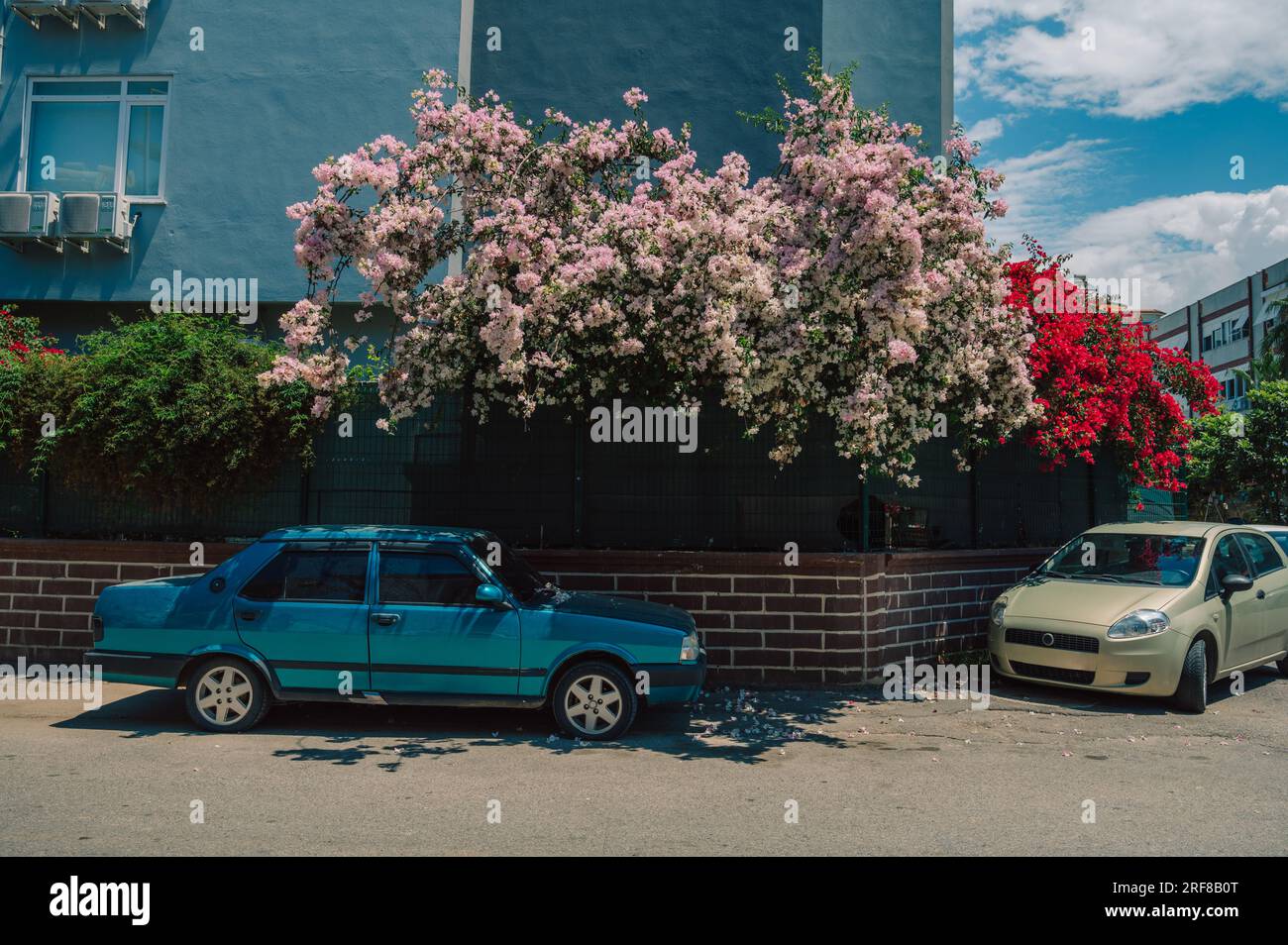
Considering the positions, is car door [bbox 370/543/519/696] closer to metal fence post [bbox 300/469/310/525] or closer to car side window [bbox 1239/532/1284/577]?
metal fence post [bbox 300/469/310/525]

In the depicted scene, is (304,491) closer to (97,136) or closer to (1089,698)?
(97,136)

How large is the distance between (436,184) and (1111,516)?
36.6 ft

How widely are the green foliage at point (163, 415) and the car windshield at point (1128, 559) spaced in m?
8.30

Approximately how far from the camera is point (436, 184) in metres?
9.41

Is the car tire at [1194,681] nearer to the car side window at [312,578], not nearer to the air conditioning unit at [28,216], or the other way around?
the car side window at [312,578]

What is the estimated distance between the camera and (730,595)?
395 inches

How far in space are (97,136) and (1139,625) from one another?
52.1 feet

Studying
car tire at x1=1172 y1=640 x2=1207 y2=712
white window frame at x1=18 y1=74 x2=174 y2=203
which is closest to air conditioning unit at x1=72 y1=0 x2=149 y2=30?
white window frame at x1=18 y1=74 x2=174 y2=203

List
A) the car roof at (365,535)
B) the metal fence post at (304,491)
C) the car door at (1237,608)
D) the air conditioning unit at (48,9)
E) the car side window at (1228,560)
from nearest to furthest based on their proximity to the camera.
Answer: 1. the car roof at (365,535)
2. the car door at (1237,608)
3. the car side window at (1228,560)
4. the metal fence post at (304,491)
5. the air conditioning unit at (48,9)

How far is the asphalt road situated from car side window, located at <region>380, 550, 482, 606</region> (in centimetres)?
110

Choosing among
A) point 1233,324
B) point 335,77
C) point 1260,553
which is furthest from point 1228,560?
point 1233,324

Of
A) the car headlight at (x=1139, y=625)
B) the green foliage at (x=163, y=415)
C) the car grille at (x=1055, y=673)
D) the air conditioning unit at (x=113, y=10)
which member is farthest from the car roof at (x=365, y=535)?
the air conditioning unit at (x=113, y=10)

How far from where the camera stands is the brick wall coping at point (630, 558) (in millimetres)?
10031

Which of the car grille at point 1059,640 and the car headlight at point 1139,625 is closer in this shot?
the car headlight at point 1139,625
